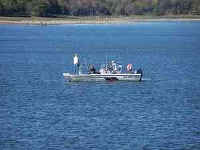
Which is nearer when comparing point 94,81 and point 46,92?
point 46,92

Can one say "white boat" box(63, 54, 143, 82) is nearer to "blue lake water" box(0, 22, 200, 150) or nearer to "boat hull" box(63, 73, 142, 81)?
"boat hull" box(63, 73, 142, 81)

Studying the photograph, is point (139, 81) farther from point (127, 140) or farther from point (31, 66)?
point (127, 140)

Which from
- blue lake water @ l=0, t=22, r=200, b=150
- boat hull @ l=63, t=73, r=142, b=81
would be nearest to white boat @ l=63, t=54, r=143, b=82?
boat hull @ l=63, t=73, r=142, b=81

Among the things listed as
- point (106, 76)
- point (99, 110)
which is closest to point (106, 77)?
point (106, 76)

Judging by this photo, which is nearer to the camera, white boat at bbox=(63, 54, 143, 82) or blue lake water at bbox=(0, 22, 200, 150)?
blue lake water at bbox=(0, 22, 200, 150)

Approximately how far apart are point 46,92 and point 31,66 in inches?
784

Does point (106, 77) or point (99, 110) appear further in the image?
point (106, 77)

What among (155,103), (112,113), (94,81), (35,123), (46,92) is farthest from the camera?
(94,81)

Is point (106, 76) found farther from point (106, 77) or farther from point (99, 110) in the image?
point (99, 110)

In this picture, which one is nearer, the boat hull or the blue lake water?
the blue lake water

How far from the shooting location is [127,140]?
32375 mm

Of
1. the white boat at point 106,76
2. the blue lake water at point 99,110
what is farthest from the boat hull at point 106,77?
the blue lake water at point 99,110

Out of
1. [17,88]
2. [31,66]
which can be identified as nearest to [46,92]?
[17,88]

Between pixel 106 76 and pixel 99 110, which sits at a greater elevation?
pixel 99 110
